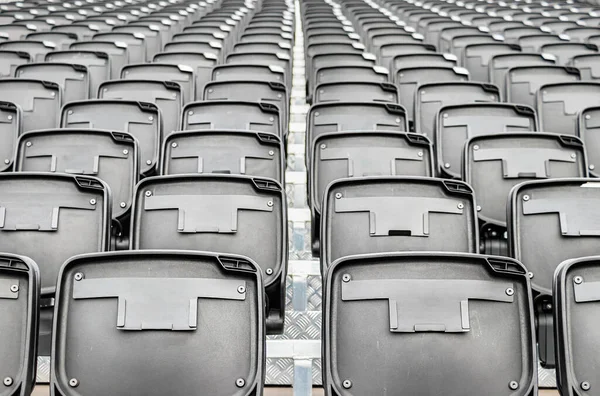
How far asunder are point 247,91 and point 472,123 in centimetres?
117

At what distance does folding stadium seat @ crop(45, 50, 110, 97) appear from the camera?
409cm

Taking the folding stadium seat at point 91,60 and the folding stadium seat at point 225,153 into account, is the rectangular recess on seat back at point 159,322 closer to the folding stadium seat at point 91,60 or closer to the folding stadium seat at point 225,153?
the folding stadium seat at point 225,153

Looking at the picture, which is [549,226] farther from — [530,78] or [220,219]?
[530,78]

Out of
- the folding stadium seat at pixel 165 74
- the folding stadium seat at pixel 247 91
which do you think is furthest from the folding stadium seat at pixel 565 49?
the folding stadium seat at pixel 165 74

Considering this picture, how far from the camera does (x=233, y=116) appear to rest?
2.97 meters

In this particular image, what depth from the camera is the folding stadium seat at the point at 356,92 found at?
343 cm

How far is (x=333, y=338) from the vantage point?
58.2 inches

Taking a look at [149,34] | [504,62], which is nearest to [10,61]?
→ [149,34]

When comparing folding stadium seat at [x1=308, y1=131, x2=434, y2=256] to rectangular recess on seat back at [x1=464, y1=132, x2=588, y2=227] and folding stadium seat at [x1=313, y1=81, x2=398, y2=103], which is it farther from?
folding stadium seat at [x1=313, y1=81, x2=398, y2=103]

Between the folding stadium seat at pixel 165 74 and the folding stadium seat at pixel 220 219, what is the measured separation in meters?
1.81

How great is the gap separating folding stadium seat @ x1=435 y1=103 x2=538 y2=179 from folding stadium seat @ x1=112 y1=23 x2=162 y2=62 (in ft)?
11.0

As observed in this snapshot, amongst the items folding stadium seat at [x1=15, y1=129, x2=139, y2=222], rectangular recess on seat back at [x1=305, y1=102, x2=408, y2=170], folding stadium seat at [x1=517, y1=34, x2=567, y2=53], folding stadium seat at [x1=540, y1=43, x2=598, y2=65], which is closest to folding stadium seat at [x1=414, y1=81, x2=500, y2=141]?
rectangular recess on seat back at [x1=305, y1=102, x2=408, y2=170]

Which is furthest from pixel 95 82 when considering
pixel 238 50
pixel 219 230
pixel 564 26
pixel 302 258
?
pixel 564 26

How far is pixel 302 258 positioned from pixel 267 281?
64 centimetres
